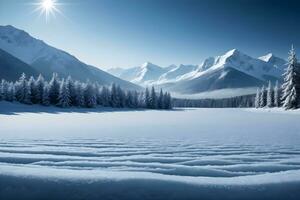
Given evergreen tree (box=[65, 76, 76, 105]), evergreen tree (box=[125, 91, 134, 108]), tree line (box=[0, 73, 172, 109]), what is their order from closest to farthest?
1. tree line (box=[0, 73, 172, 109])
2. evergreen tree (box=[65, 76, 76, 105])
3. evergreen tree (box=[125, 91, 134, 108])

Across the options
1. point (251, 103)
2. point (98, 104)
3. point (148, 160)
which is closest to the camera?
point (148, 160)

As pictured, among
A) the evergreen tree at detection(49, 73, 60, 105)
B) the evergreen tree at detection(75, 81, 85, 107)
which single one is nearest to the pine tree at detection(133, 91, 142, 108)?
the evergreen tree at detection(75, 81, 85, 107)

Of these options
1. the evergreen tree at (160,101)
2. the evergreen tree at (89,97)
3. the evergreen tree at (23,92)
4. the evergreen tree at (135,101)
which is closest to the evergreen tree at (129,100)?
the evergreen tree at (135,101)

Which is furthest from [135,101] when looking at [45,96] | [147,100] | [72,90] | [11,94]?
[11,94]

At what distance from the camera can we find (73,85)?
216 feet

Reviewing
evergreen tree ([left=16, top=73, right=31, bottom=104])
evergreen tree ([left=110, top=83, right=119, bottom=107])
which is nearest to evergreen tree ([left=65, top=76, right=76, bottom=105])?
evergreen tree ([left=16, top=73, right=31, bottom=104])

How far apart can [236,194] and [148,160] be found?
2391 mm

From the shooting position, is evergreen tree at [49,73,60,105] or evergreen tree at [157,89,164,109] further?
evergreen tree at [157,89,164,109]

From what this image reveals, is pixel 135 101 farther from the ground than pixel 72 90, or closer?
closer

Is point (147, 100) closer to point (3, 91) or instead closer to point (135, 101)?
point (135, 101)

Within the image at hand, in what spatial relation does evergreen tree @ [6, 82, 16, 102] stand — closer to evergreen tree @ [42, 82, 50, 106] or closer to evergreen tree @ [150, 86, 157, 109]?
evergreen tree @ [42, 82, 50, 106]

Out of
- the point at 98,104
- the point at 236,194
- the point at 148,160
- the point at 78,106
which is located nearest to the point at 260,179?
the point at 236,194

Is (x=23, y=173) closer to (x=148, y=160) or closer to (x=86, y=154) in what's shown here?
(x=86, y=154)

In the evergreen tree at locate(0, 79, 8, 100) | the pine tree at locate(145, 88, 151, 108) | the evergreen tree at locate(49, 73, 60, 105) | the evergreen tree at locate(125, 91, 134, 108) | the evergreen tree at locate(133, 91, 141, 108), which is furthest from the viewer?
the pine tree at locate(145, 88, 151, 108)
